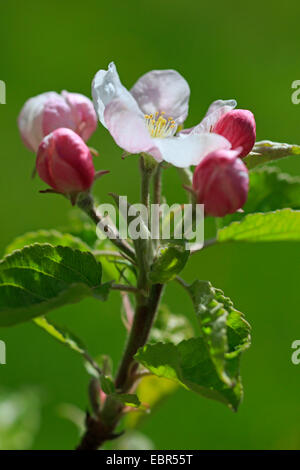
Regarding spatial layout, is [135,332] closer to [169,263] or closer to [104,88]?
[169,263]

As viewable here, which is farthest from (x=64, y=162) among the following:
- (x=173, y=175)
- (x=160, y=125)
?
(x=173, y=175)

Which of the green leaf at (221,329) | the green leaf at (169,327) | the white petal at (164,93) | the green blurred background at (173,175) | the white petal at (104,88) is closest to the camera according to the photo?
the green leaf at (221,329)

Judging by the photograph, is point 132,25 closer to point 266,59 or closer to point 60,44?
point 60,44

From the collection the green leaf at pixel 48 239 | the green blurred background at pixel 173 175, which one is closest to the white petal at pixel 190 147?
the green leaf at pixel 48 239

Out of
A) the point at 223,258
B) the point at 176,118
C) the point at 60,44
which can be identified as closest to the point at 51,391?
the point at 223,258

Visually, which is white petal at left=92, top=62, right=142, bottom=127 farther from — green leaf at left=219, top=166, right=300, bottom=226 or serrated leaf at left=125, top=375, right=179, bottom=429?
serrated leaf at left=125, top=375, right=179, bottom=429

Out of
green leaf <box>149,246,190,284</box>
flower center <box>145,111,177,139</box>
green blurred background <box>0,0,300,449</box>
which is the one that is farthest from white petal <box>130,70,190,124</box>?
green blurred background <box>0,0,300,449</box>

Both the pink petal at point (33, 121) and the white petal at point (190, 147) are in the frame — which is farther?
the pink petal at point (33, 121)

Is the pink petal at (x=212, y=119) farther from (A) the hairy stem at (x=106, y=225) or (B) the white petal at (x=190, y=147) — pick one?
(A) the hairy stem at (x=106, y=225)
